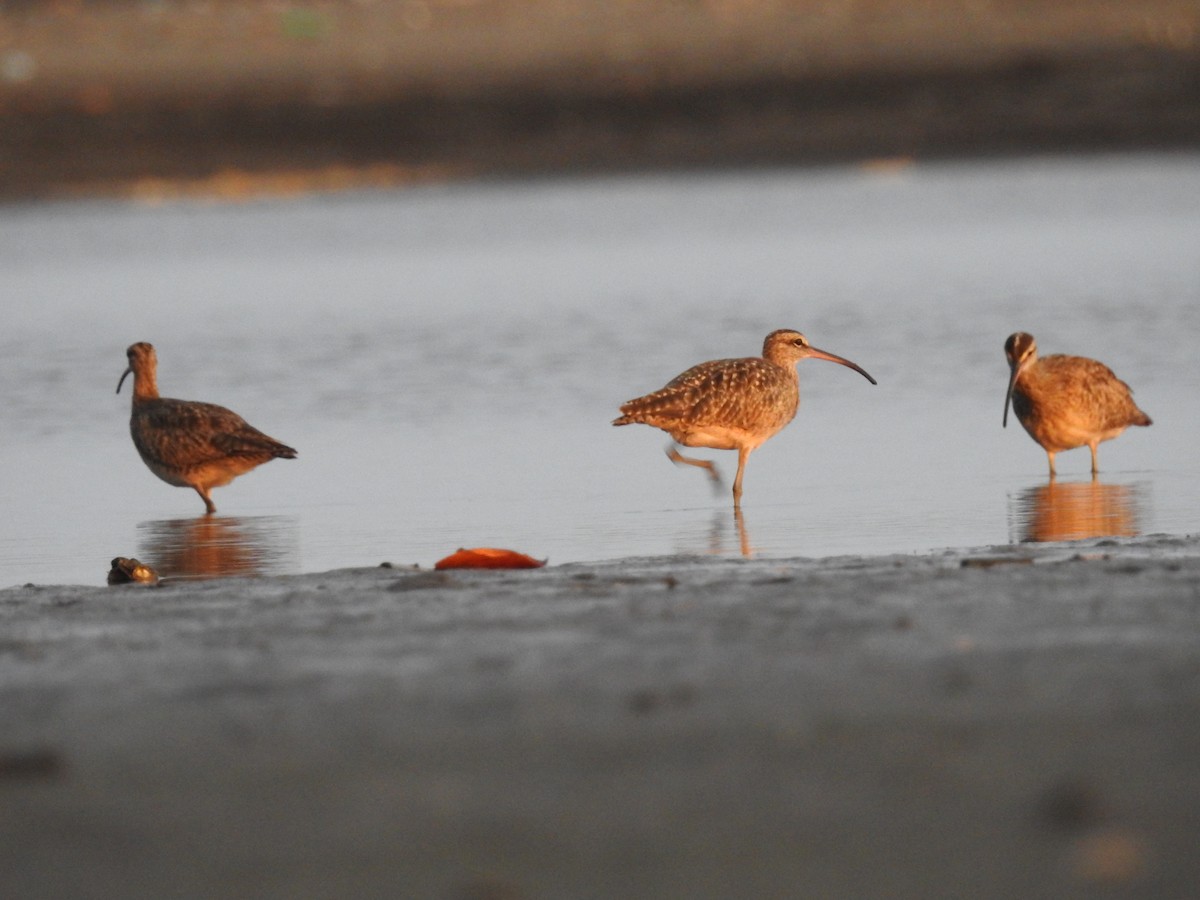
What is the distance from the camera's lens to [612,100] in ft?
131

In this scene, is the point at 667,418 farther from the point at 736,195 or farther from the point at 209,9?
the point at 209,9

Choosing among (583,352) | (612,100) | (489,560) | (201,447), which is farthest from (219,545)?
(612,100)

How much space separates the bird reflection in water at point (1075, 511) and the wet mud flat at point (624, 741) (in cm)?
209

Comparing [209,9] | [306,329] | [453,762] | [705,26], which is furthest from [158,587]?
[209,9]

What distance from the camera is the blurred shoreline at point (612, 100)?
38250 millimetres

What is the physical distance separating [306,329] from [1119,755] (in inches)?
681

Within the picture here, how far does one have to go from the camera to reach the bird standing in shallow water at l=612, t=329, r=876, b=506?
12461mm

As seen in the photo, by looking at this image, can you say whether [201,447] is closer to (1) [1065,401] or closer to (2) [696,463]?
(2) [696,463]

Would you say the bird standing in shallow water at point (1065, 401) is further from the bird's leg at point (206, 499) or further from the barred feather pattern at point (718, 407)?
the bird's leg at point (206, 499)

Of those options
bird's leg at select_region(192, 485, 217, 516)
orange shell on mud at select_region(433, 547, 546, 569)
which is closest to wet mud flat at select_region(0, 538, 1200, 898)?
orange shell on mud at select_region(433, 547, 546, 569)

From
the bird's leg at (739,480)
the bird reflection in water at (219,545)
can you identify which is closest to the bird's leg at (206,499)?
the bird reflection in water at (219,545)

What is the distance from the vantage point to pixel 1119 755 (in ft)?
16.0

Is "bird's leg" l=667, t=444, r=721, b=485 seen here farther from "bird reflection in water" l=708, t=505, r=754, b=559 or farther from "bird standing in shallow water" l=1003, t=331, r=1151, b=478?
"bird standing in shallow water" l=1003, t=331, r=1151, b=478

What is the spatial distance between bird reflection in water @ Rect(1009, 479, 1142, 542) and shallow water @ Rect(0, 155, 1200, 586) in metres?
0.04
